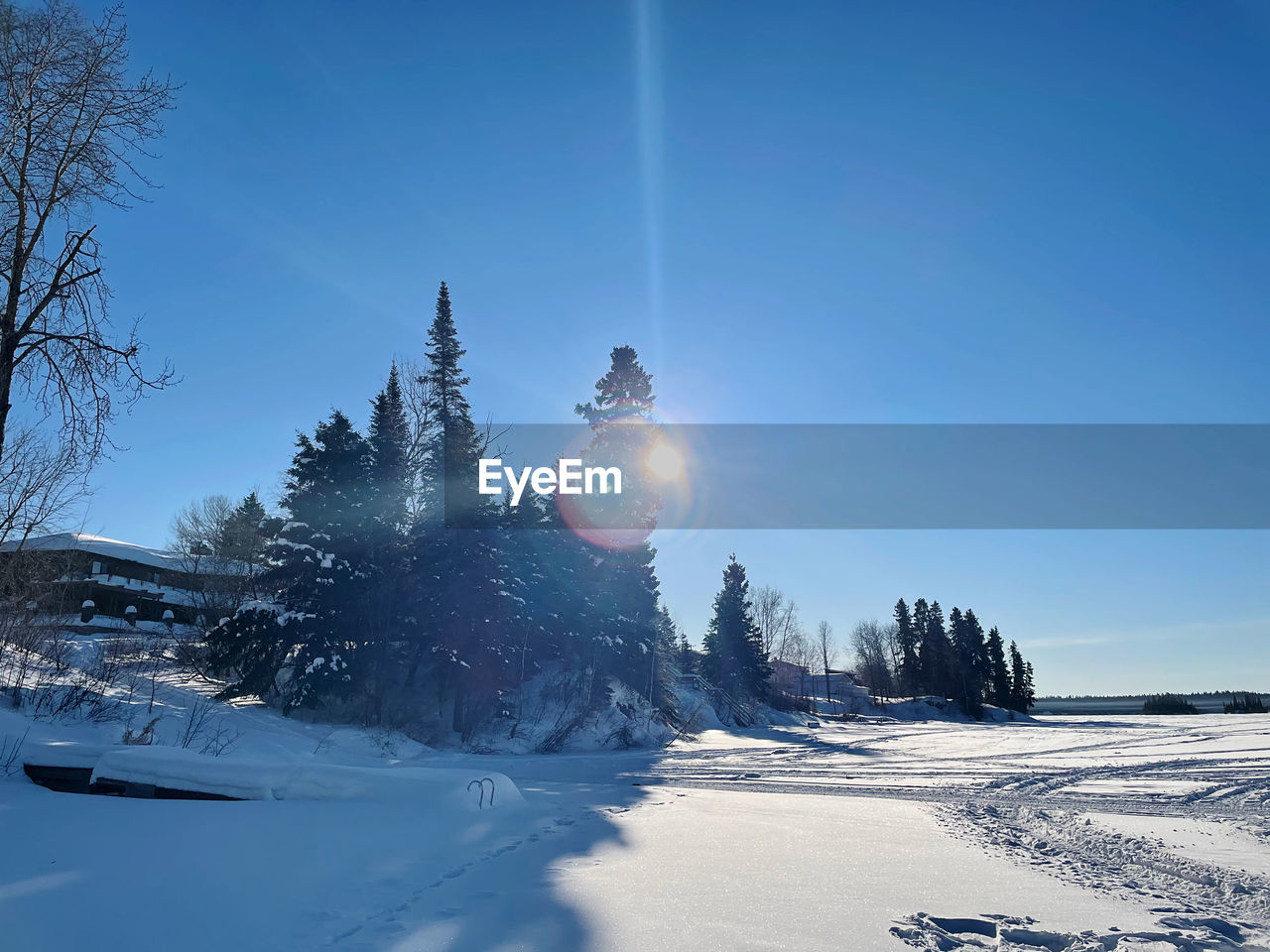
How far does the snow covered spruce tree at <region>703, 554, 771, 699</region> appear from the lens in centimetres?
4956

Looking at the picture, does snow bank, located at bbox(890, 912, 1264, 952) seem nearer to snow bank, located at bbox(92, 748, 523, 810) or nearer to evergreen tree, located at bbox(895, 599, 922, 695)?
snow bank, located at bbox(92, 748, 523, 810)

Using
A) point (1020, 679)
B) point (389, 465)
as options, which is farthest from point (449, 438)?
point (1020, 679)

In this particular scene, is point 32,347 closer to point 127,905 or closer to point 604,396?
point 127,905

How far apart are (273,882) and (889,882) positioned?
15.1 feet

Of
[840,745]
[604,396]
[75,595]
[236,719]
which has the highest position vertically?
[604,396]

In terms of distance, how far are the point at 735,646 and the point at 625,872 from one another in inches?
1828

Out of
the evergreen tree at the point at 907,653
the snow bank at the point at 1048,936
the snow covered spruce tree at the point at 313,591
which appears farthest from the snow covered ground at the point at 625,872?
the evergreen tree at the point at 907,653

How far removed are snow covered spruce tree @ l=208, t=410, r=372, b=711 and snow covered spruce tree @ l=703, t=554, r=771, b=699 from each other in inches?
1168

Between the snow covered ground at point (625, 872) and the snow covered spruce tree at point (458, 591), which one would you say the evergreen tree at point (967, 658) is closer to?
the snow covered spruce tree at point (458, 591)

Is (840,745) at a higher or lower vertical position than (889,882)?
lower

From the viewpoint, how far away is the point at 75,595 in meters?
36.9

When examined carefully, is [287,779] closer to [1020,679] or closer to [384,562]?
[384,562]

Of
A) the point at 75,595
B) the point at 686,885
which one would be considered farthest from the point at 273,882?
the point at 75,595

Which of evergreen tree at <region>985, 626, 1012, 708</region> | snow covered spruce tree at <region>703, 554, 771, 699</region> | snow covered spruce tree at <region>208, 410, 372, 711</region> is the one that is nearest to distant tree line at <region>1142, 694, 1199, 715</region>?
evergreen tree at <region>985, 626, 1012, 708</region>
